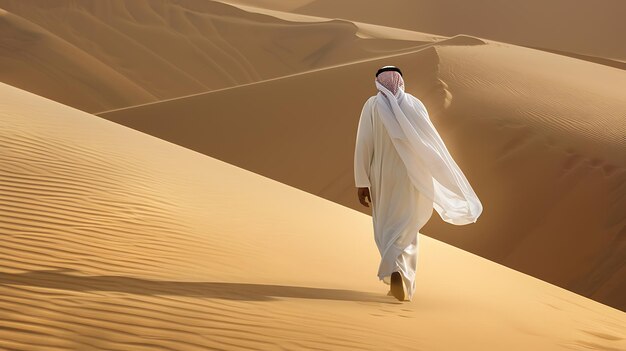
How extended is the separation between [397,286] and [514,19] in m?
54.3

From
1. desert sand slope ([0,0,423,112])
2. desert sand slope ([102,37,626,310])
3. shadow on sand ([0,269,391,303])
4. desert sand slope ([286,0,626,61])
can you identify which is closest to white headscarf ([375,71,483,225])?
shadow on sand ([0,269,391,303])

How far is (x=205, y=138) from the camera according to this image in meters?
20.5

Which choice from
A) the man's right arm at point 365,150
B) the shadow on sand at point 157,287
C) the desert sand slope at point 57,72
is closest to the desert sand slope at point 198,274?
the shadow on sand at point 157,287

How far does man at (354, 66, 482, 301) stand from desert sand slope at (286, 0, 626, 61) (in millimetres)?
49116

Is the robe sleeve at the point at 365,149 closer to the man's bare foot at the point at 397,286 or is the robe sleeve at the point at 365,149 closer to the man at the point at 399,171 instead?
the man at the point at 399,171

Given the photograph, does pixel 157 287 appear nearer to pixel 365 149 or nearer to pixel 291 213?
pixel 365 149

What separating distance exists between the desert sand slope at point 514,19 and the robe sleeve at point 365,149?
49.2 meters

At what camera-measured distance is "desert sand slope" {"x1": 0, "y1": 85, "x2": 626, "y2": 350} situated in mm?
4613

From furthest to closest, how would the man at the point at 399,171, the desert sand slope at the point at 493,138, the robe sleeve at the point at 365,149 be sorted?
the desert sand slope at the point at 493,138 → the robe sleeve at the point at 365,149 → the man at the point at 399,171

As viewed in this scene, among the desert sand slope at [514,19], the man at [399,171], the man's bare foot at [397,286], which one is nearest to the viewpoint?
the man's bare foot at [397,286]

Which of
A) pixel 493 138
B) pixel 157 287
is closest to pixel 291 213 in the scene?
pixel 157 287

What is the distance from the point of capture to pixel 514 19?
58.3 meters

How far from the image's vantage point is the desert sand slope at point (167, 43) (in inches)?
1300

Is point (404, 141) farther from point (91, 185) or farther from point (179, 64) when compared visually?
point (179, 64)
